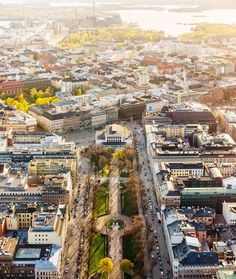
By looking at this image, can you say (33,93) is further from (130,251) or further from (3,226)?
(130,251)

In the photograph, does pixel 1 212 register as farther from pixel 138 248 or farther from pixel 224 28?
pixel 224 28

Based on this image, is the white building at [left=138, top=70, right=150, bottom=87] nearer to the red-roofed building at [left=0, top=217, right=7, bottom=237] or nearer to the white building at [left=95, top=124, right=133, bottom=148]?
the white building at [left=95, top=124, right=133, bottom=148]

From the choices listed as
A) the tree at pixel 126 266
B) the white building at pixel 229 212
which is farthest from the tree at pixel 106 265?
the white building at pixel 229 212

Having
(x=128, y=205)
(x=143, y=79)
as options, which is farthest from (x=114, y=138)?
(x=143, y=79)

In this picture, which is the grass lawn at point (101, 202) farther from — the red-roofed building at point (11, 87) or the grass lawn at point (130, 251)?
the red-roofed building at point (11, 87)

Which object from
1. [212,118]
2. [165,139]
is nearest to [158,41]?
[212,118]

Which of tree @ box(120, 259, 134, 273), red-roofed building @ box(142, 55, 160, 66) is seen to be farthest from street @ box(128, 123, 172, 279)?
red-roofed building @ box(142, 55, 160, 66)
